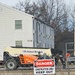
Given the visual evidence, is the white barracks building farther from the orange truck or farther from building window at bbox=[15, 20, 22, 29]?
the orange truck

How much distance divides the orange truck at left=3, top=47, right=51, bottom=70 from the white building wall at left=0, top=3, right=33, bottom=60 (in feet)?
55.2

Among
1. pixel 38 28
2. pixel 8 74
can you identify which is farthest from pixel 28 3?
pixel 8 74

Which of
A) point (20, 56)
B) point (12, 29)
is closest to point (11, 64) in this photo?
point (20, 56)

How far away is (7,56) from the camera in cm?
3325

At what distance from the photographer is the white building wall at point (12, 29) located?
52094 millimetres

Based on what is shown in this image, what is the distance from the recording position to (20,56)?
33031 mm

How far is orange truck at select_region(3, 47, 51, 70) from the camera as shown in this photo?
106 ft

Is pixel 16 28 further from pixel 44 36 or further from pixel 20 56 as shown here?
pixel 20 56

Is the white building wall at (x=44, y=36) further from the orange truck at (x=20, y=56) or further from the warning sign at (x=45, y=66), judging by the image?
the warning sign at (x=45, y=66)

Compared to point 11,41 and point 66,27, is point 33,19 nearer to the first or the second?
point 11,41

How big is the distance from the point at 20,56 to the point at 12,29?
1994 centimetres

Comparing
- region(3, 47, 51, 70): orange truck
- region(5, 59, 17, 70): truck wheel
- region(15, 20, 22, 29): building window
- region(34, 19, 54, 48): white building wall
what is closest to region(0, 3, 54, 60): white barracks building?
region(15, 20, 22, 29): building window

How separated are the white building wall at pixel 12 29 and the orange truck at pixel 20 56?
55.2 ft

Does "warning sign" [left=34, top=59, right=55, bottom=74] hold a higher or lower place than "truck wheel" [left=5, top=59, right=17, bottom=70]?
higher
